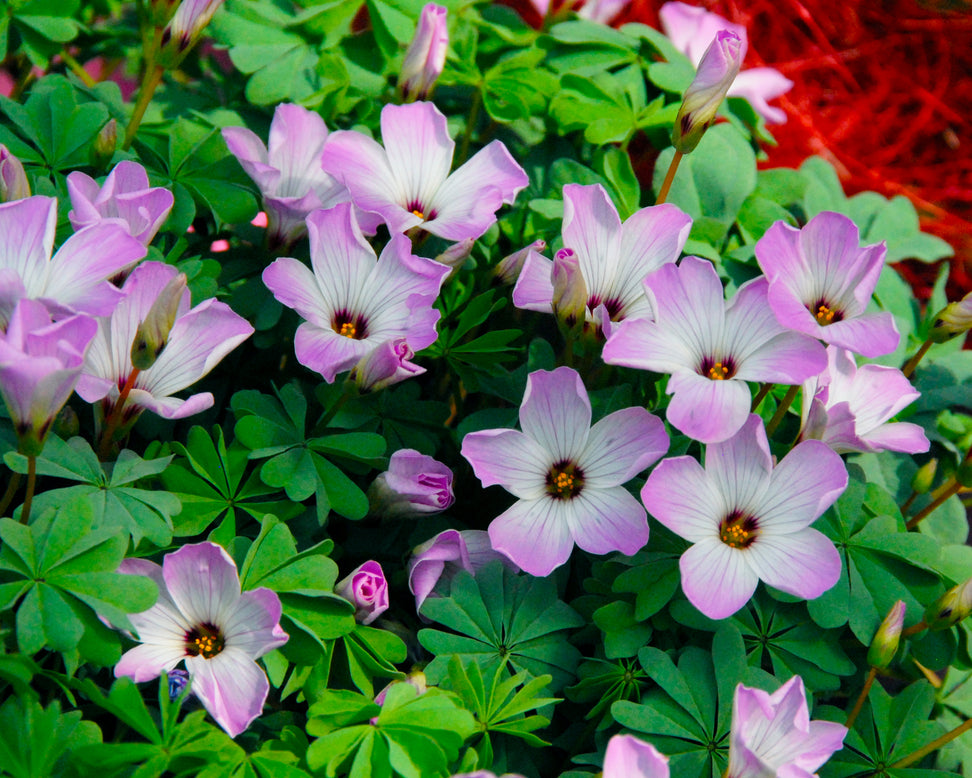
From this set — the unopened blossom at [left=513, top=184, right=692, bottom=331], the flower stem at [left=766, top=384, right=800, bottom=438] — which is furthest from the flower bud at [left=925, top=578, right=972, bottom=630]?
the unopened blossom at [left=513, top=184, right=692, bottom=331]

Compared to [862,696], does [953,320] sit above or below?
above

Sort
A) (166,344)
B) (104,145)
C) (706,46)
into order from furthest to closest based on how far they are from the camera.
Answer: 1. (706,46)
2. (104,145)
3. (166,344)

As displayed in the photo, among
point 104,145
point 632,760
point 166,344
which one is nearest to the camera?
point 632,760

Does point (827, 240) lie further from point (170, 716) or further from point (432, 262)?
point (170, 716)

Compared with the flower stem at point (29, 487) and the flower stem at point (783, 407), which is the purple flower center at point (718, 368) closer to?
the flower stem at point (783, 407)

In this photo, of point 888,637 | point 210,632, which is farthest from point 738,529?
point 210,632

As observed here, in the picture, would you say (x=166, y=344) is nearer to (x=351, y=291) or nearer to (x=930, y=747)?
(x=351, y=291)

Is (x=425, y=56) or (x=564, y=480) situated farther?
(x=425, y=56)

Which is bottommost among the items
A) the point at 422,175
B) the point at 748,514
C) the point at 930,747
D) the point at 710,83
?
the point at 930,747
